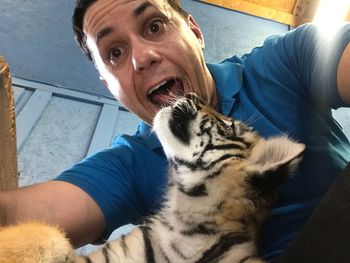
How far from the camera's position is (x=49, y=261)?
2.57ft

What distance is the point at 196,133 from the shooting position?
44.2 inches

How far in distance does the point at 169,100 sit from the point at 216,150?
0.31 meters

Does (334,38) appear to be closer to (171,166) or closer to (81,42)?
(171,166)

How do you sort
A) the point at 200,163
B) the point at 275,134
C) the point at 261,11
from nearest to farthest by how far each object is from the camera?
1. the point at 200,163
2. the point at 275,134
3. the point at 261,11

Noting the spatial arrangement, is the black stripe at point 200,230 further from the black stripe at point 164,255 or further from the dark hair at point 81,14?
the dark hair at point 81,14

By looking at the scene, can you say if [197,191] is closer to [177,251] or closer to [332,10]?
[177,251]

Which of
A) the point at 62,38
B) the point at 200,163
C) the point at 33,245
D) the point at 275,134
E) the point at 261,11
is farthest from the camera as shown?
the point at 261,11

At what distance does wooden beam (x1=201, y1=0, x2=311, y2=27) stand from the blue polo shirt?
208cm

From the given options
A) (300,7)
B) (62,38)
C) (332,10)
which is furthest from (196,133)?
(300,7)

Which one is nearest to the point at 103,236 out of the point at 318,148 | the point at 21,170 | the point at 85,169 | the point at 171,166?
the point at 85,169

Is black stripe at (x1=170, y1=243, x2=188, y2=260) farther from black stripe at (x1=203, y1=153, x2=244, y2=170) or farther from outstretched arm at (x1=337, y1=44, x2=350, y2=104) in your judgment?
outstretched arm at (x1=337, y1=44, x2=350, y2=104)

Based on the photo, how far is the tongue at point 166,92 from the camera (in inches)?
55.0

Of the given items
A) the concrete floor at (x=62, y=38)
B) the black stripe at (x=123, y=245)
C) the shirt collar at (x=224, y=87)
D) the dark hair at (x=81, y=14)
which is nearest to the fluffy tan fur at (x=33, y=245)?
the black stripe at (x=123, y=245)

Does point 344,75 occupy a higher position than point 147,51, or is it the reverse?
point 344,75
